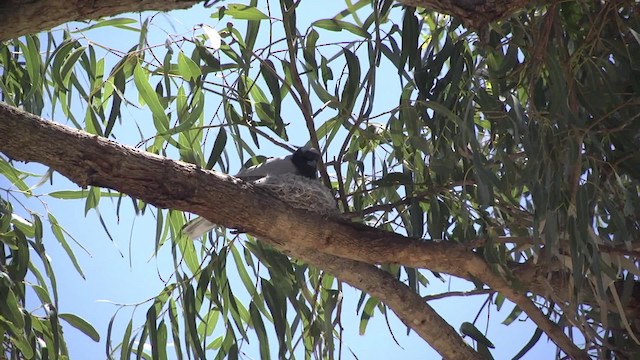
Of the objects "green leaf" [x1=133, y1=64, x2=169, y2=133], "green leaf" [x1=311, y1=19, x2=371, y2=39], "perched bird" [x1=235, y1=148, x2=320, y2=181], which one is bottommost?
"green leaf" [x1=133, y1=64, x2=169, y2=133]

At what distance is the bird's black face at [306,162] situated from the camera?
2674mm

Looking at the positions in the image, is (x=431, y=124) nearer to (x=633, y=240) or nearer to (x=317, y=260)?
(x=317, y=260)

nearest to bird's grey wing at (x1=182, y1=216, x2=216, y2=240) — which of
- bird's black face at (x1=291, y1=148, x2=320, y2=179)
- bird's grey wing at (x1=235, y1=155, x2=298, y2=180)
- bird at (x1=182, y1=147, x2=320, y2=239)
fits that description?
bird at (x1=182, y1=147, x2=320, y2=239)

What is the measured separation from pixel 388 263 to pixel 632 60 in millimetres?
737

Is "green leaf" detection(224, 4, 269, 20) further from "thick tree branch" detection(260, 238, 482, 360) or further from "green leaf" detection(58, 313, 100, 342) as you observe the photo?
"green leaf" detection(58, 313, 100, 342)

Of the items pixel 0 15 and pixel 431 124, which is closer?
pixel 0 15

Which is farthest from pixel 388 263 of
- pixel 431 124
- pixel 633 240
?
pixel 633 240

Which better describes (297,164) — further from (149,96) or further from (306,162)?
(149,96)

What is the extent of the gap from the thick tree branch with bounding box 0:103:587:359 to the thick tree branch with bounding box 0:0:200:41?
17 cm

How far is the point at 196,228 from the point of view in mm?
2209

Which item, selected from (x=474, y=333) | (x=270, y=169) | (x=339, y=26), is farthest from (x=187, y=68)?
(x=474, y=333)

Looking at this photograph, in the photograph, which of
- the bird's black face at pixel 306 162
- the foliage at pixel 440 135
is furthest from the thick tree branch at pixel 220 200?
the bird's black face at pixel 306 162

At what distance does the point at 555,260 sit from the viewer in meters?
1.91

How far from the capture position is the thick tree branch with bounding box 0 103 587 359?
152 cm
